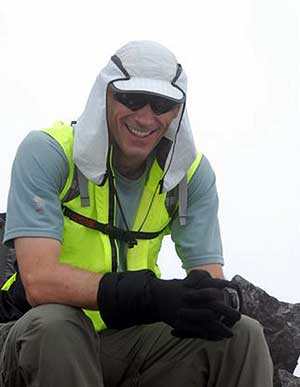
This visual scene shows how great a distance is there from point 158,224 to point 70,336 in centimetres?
107

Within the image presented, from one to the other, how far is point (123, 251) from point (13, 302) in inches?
25.3

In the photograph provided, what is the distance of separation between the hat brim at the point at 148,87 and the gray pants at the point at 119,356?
1170mm

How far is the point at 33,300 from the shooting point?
3.83 metres

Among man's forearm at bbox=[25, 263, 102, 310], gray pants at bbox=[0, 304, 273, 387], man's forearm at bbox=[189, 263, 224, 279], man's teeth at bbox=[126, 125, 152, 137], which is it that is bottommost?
gray pants at bbox=[0, 304, 273, 387]

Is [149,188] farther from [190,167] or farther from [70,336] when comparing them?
[70,336]

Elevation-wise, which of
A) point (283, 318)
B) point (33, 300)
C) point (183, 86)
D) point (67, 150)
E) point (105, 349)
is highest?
point (183, 86)

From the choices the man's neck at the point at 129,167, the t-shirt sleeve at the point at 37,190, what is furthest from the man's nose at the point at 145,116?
the t-shirt sleeve at the point at 37,190

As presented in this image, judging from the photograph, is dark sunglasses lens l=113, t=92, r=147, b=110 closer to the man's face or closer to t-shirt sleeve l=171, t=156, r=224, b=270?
the man's face

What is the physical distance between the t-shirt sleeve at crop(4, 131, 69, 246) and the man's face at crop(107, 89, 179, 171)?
33 cm

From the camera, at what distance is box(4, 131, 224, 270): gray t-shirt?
13.0ft

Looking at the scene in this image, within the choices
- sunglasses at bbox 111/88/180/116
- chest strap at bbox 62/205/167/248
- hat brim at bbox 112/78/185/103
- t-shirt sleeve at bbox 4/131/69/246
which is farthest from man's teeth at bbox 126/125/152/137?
chest strap at bbox 62/205/167/248

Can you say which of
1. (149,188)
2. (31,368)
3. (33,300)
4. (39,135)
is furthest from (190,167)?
(31,368)

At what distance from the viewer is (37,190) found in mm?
3992

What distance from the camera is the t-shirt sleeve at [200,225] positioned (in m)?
4.49
